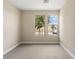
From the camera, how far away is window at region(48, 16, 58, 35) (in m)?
8.73

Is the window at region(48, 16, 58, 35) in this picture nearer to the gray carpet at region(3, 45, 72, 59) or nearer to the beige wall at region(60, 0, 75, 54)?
the beige wall at region(60, 0, 75, 54)

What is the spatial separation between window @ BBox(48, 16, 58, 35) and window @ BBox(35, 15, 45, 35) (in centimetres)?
51

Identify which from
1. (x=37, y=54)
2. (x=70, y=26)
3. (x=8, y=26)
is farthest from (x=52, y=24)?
(x=37, y=54)

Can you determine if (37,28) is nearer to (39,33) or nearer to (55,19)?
(39,33)

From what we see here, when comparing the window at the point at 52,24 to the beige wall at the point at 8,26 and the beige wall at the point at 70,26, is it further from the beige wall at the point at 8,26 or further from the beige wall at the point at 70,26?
the beige wall at the point at 8,26

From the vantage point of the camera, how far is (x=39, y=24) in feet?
28.9

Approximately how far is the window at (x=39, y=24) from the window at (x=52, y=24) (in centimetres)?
51

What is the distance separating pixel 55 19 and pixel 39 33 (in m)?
1.54

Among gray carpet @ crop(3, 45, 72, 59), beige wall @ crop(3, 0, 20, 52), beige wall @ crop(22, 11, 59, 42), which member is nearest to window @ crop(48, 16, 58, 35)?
beige wall @ crop(22, 11, 59, 42)

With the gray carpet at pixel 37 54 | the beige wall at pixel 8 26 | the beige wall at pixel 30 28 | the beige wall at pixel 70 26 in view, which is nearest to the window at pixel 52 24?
the beige wall at pixel 30 28

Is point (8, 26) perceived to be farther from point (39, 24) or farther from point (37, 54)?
point (39, 24)

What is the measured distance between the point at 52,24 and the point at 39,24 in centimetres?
94
